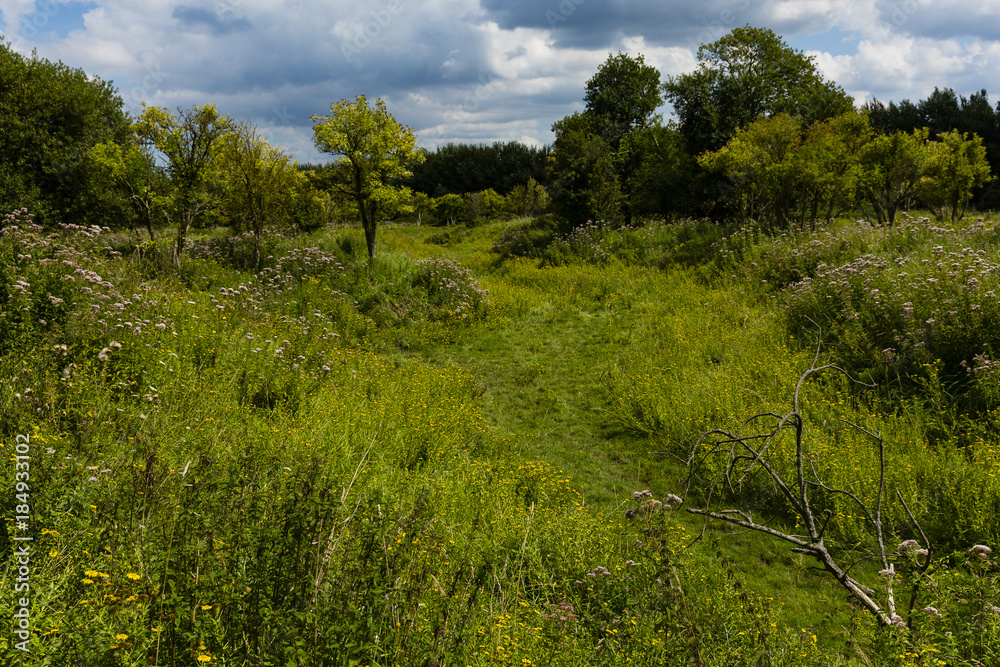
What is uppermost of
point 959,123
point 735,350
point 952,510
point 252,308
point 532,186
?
point 959,123

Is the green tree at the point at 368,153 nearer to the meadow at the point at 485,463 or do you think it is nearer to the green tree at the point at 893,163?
the meadow at the point at 485,463

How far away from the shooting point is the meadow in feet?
7.50

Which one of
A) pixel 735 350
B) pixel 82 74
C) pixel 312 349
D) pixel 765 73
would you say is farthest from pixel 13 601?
pixel 765 73

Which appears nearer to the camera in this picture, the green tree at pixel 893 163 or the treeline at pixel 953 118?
the green tree at pixel 893 163

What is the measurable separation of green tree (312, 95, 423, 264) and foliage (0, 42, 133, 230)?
7.23 metres

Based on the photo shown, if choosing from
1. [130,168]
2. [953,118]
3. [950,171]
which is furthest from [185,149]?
[953,118]

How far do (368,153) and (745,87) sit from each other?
49.7 feet

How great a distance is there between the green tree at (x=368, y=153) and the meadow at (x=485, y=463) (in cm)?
255

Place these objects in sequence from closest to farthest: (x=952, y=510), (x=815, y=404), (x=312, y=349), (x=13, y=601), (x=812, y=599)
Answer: (x=13, y=601) < (x=812, y=599) < (x=952, y=510) < (x=815, y=404) < (x=312, y=349)

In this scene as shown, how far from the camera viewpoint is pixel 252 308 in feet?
29.0

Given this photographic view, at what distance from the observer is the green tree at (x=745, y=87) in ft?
62.6

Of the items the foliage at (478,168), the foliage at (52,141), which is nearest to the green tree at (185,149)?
the foliage at (52,141)

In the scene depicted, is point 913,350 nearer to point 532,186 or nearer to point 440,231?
Answer: point 440,231

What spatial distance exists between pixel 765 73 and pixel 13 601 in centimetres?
2393
